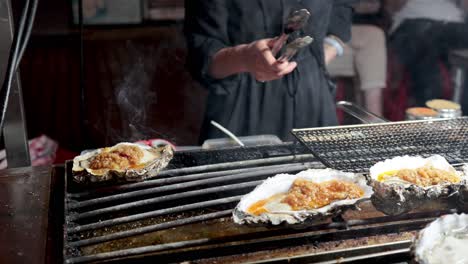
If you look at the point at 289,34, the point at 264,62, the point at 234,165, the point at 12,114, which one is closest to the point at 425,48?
the point at 289,34

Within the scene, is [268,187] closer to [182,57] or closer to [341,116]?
[182,57]

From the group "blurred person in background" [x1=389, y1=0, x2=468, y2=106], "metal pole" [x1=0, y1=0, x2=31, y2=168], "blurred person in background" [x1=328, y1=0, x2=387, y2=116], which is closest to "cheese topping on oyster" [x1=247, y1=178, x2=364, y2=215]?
"metal pole" [x1=0, y1=0, x2=31, y2=168]

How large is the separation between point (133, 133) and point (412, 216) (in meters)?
3.08

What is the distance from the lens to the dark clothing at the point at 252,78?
9.96ft

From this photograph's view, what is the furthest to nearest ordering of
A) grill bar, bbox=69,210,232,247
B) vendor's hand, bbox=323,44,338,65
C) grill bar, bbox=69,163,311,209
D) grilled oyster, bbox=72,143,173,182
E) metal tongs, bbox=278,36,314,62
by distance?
vendor's hand, bbox=323,44,338,65, metal tongs, bbox=278,36,314,62, grilled oyster, bbox=72,143,173,182, grill bar, bbox=69,163,311,209, grill bar, bbox=69,210,232,247

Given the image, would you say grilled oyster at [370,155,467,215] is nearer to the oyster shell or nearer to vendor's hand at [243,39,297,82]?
the oyster shell

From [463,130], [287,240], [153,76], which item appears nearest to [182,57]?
[153,76]

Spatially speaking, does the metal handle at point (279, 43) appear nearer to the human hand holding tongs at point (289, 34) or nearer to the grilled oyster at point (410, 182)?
the human hand holding tongs at point (289, 34)

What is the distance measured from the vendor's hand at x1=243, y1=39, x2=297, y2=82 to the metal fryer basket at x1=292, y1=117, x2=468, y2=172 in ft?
1.49

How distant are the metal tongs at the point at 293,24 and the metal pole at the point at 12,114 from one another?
4.46ft

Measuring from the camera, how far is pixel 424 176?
73.4 inches

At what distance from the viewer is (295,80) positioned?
3150mm

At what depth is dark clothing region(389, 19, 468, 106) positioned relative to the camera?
5074mm

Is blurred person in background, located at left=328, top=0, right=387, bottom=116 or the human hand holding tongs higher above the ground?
the human hand holding tongs
